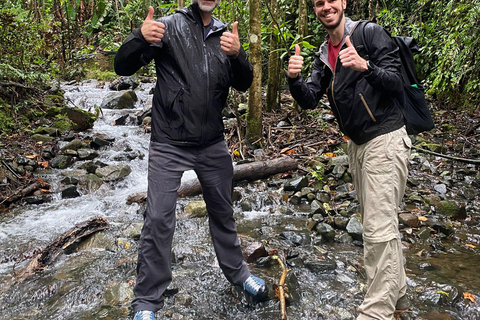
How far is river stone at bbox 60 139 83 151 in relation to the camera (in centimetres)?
852

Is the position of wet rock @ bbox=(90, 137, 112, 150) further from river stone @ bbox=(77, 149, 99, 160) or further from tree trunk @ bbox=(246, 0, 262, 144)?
tree trunk @ bbox=(246, 0, 262, 144)

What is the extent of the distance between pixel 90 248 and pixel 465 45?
8.21m

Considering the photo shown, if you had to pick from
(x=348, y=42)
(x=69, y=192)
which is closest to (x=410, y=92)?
(x=348, y=42)

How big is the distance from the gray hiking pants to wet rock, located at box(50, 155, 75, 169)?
18.7ft

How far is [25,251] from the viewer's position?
4.77m

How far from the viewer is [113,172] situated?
759cm

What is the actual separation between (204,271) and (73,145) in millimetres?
5987

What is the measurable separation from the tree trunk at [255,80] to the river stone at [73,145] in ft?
12.8

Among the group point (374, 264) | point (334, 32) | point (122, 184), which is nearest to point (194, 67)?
point (334, 32)

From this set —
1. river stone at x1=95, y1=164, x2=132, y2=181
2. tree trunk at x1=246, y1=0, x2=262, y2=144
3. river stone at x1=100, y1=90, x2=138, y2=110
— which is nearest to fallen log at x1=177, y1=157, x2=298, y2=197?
tree trunk at x1=246, y1=0, x2=262, y2=144

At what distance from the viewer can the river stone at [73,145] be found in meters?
8.52

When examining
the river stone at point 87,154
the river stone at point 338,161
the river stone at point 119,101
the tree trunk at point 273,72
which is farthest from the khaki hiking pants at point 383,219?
the river stone at point 119,101

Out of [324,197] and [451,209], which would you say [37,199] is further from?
[451,209]

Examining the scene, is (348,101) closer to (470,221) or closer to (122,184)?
(470,221)
